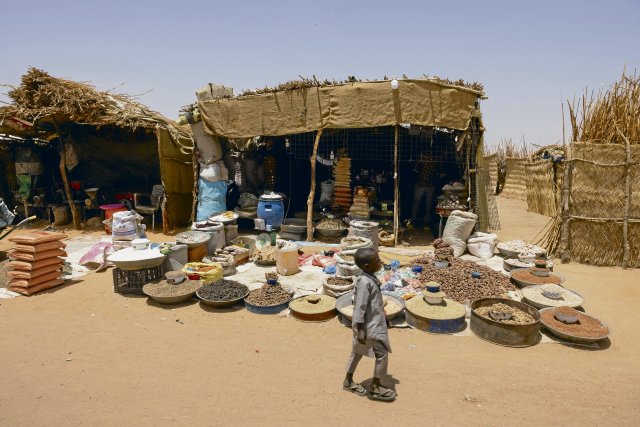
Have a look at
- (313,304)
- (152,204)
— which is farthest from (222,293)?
(152,204)

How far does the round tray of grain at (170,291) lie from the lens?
18.8 feet

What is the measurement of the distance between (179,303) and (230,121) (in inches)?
210

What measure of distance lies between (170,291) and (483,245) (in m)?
6.14

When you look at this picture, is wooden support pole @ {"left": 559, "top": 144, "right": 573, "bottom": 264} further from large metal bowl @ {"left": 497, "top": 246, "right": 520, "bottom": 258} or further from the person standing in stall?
the person standing in stall

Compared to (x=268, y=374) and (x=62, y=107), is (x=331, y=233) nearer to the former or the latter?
(x=268, y=374)

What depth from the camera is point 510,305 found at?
16.7ft

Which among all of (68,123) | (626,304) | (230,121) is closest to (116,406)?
(626,304)

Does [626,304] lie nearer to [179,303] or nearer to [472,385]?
[472,385]

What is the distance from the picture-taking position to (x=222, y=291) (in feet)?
19.0

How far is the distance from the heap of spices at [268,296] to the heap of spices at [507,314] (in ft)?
8.90

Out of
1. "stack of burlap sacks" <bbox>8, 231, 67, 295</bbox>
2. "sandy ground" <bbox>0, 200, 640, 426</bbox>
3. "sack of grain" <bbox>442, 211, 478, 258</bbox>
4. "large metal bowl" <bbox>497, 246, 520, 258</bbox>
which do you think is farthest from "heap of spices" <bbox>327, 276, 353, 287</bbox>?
"stack of burlap sacks" <bbox>8, 231, 67, 295</bbox>

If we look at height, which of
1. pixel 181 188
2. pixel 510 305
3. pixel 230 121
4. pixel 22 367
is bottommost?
pixel 22 367

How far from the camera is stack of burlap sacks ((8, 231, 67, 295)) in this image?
6.20 metres

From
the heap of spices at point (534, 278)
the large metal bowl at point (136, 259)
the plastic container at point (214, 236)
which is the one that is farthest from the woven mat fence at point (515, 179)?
the large metal bowl at point (136, 259)
